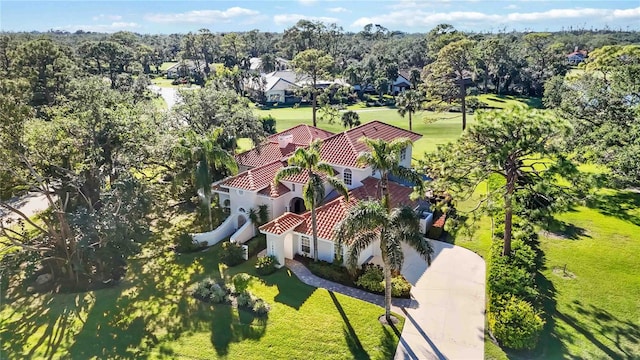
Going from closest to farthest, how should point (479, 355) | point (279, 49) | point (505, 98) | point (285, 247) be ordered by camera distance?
point (479, 355), point (285, 247), point (505, 98), point (279, 49)

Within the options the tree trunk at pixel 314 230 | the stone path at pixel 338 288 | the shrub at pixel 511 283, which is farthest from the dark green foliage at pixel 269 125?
the shrub at pixel 511 283

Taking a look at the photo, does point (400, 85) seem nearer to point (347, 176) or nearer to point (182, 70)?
point (182, 70)

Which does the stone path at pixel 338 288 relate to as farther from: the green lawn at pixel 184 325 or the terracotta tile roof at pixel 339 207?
the terracotta tile roof at pixel 339 207

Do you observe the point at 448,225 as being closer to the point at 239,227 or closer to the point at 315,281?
the point at 315,281

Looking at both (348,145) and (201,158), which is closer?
(201,158)

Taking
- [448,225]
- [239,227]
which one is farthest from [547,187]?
[239,227]

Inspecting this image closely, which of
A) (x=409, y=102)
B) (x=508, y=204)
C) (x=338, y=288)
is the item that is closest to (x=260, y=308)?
(x=338, y=288)

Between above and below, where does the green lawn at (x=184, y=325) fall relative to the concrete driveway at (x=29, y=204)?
below
